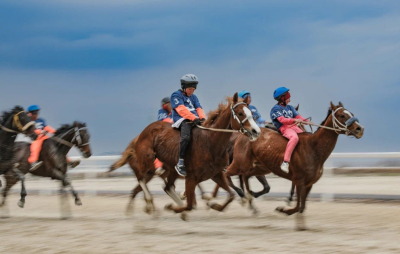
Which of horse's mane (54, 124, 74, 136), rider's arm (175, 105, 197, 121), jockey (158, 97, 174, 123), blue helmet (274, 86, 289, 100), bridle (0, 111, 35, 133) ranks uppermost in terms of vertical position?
blue helmet (274, 86, 289, 100)

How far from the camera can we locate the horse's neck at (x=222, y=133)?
30.2ft

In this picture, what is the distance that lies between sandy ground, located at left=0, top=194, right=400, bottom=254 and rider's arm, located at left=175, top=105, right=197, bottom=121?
1814 mm

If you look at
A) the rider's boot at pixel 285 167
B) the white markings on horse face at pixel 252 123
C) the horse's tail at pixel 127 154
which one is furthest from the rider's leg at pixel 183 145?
the horse's tail at pixel 127 154

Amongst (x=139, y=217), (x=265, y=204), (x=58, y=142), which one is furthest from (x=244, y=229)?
(x=58, y=142)

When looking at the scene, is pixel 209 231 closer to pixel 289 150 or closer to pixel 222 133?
pixel 222 133

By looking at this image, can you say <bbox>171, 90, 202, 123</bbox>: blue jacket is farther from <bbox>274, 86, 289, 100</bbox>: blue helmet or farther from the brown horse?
<bbox>274, 86, 289, 100</bbox>: blue helmet

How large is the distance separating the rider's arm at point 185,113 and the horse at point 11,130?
325cm

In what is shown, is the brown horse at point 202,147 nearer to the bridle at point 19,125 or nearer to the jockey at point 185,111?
the jockey at point 185,111

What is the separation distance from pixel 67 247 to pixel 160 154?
9.26 feet

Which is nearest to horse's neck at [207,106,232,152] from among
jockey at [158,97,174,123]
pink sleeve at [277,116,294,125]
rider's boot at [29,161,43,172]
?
pink sleeve at [277,116,294,125]

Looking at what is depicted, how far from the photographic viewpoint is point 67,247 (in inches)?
312

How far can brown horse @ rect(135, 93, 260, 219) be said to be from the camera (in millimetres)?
8977

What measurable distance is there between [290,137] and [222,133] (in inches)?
61.9

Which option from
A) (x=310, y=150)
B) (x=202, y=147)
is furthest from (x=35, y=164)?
(x=310, y=150)
